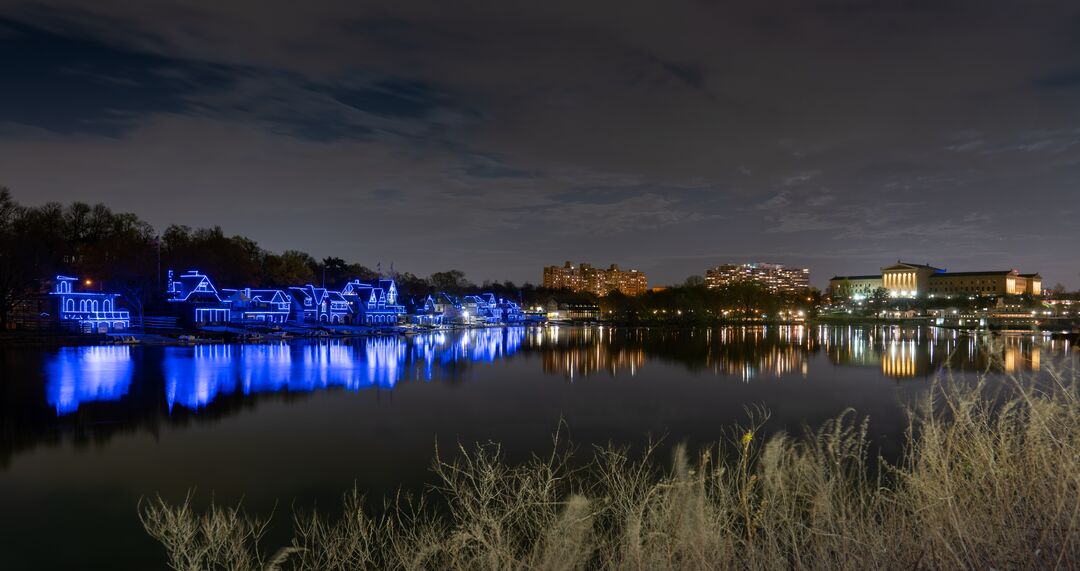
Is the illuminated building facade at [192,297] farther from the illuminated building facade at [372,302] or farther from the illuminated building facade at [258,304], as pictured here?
the illuminated building facade at [372,302]

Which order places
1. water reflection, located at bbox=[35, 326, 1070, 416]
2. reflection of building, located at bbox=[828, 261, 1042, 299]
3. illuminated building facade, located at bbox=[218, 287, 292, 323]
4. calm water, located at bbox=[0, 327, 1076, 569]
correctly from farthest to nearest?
reflection of building, located at bbox=[828, 261, 1042, 299]
illuminated building facade, located at bbox=[218, 287, 292, 323]
water reflection, located at bbox=[35, 326, 1070, 416]
calm water, located at bbox=[0, 327, 1076, 569]

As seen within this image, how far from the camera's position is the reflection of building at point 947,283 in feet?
559

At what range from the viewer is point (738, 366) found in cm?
3403

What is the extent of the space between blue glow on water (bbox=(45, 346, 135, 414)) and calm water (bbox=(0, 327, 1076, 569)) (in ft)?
0.33

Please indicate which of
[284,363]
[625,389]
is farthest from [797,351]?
[284,363]

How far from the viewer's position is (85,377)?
1002 inches

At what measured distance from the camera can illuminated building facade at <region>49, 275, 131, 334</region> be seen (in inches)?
1978

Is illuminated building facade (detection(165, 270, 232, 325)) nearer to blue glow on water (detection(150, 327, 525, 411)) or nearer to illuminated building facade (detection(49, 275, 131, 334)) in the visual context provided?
illuminated building facade (detection(49, 275, 131, 334))

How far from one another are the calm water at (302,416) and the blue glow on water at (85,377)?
0.33ft

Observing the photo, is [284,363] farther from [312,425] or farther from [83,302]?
[83,302]

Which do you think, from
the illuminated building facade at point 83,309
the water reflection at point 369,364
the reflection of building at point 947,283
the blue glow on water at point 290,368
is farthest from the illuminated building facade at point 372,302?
the reflection of building at point 947,283

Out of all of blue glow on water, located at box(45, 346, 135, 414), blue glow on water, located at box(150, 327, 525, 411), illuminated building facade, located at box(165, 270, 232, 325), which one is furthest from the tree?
blue glow on water, located at box(45, 346, 135, 414)

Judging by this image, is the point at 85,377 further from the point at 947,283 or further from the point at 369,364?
the point at 947,283

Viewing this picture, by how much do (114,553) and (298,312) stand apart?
66.9 metres
